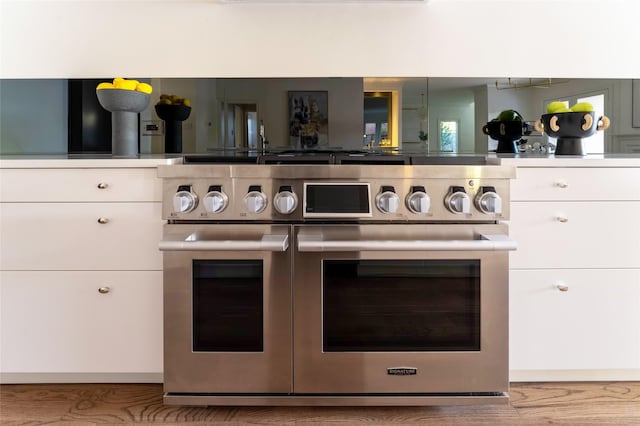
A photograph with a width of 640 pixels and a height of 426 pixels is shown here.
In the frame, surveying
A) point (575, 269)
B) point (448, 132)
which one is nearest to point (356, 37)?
point (448, 132)

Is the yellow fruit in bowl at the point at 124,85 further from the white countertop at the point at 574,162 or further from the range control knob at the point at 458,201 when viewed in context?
the white countertop at the point at 574,162

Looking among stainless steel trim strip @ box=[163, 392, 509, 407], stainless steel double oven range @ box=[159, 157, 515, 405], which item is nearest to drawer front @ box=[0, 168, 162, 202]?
stainless steel double oven range @ box=[159, 157, 515, 405]

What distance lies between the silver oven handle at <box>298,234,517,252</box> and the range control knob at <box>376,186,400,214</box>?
11 centimetres

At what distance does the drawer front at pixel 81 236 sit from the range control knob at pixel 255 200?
0.36m

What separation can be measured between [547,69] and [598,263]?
0.99 meters

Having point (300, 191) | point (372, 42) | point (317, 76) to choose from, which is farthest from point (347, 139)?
point (300, 191)

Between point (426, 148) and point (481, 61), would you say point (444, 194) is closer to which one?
point (426, 148)

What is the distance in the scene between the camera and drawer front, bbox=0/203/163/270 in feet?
5.82

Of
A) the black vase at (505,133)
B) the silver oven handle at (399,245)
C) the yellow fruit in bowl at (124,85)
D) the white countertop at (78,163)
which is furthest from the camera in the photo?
the black vase at (505,133)

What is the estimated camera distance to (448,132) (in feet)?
7.51

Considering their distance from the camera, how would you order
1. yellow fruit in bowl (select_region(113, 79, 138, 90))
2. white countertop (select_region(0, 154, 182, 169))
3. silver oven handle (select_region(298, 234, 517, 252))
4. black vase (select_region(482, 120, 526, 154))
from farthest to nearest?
black vase (select_region(482, 120, 526, 154)) → yellow fruit in bowl (select_region(113, 79, 138, 90)) → white countertop (select_region(0, 154, 182, 169)) → silver oven handle (select_region(298, 234, 517, 252))

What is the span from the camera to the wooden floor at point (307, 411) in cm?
167

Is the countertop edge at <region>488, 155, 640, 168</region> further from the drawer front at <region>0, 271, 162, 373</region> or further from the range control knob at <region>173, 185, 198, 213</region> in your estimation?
Result: the drawer front at <region>0, 271, 162, 373</region>

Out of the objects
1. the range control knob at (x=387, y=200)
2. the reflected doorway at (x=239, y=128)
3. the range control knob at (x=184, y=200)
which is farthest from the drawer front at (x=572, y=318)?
the reflected doorway at (x=239, y=128)
